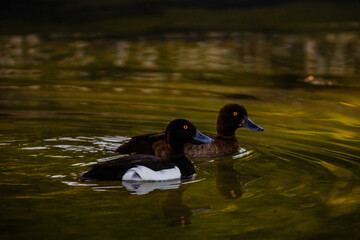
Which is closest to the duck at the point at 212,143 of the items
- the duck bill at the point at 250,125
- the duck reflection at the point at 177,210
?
the duck bill at the point at 250,125

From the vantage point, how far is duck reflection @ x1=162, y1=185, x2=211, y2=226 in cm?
816

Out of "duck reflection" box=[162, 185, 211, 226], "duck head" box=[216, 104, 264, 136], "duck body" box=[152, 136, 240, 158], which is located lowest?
"duck reflection" box=[162, 185, 211, 226]

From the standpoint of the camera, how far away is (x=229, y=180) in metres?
9.91

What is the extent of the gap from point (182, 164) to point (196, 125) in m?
3.39

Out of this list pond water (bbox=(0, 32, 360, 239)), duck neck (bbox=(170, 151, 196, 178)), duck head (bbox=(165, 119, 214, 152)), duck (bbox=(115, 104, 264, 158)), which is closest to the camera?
pond water (bbox=(0, 32, 360, 239))

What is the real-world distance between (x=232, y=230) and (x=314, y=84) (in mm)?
10686

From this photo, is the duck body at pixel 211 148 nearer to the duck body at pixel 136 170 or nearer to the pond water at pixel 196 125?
the pond water at pixel 196 125

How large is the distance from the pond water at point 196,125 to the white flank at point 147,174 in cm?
11

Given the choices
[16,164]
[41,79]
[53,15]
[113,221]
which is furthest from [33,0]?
[113,221]

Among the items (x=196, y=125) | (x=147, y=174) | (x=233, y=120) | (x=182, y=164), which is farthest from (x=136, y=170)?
(x=196, y=125)

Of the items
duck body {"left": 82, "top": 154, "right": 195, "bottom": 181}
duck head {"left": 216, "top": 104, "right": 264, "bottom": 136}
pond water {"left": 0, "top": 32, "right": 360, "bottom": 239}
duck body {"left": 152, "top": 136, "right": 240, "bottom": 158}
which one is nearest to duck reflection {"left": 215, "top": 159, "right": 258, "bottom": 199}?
pond water {"left": 0, "top": 32, "right": 360, "bottom": 239}

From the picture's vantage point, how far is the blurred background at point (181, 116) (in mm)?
8188

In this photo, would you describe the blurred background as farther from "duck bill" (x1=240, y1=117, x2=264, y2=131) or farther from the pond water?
"duck bill" (x1=240, y1=117, x2=264, y2=131)

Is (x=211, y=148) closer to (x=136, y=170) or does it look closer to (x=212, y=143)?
(x=212, y=143)
